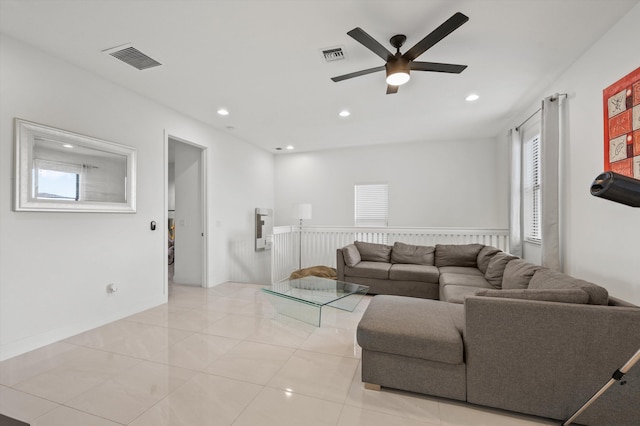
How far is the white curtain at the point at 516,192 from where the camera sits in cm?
427

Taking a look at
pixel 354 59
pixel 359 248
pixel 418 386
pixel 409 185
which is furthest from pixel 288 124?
pixel 418 386

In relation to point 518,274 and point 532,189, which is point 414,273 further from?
point 532,189

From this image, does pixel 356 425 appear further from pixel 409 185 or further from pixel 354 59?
pixel 409 185

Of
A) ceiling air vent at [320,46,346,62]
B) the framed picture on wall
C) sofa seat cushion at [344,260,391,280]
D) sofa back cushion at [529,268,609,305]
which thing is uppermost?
ceiling air vent at [320,46,346,62]

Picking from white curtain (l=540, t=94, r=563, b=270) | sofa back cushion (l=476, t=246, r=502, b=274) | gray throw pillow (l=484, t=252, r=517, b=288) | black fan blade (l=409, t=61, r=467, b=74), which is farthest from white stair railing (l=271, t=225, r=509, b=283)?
black fan blade (l=409, t=61, r=467, b=74)

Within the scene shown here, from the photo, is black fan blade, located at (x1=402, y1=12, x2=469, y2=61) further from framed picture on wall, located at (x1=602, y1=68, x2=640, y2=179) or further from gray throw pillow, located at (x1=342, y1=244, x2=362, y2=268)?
gray throw pillow, located at (x1=342, y1=244, x2=362, y2=268)

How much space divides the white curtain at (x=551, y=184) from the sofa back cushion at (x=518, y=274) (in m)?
0.34

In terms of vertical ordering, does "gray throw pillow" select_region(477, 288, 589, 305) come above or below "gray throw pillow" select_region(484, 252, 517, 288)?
above

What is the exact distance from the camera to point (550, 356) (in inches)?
65.3

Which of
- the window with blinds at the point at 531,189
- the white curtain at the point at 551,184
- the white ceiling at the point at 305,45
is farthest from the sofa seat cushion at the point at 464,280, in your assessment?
the white ceiling at the point at 305,45

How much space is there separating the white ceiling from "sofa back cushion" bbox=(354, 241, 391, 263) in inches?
90.8

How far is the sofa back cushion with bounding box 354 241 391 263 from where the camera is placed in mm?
4953

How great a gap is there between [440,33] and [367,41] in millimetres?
511

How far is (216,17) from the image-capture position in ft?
7.22
